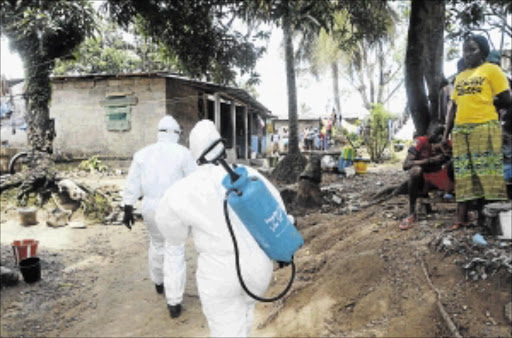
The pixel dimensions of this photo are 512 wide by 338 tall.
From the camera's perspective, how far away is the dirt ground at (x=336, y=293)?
119 inches

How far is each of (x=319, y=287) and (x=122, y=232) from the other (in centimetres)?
495

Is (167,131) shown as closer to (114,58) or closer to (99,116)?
(99,116)

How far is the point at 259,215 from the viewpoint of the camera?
1.93 m

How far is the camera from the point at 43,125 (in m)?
9.16

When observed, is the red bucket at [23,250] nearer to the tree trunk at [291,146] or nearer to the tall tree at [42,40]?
the tall tree at [42,40]

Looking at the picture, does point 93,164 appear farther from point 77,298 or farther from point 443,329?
point 443,329

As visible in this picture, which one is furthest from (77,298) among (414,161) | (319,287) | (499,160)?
(499,160)

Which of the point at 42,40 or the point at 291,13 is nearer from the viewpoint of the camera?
the point at 291,13

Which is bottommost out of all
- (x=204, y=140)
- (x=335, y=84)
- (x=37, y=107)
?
(x=204, y=140)

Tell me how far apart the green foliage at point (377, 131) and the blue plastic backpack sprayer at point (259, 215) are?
12.7m

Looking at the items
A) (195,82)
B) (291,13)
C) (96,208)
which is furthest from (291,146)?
(291,13)

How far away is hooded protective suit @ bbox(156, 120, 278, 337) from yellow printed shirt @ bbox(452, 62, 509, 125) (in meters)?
2.36

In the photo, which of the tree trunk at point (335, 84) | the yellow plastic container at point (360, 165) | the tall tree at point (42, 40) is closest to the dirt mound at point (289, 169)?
the yellow plastic container at point (360, 165)

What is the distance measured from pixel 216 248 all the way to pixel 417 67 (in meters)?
4.78
